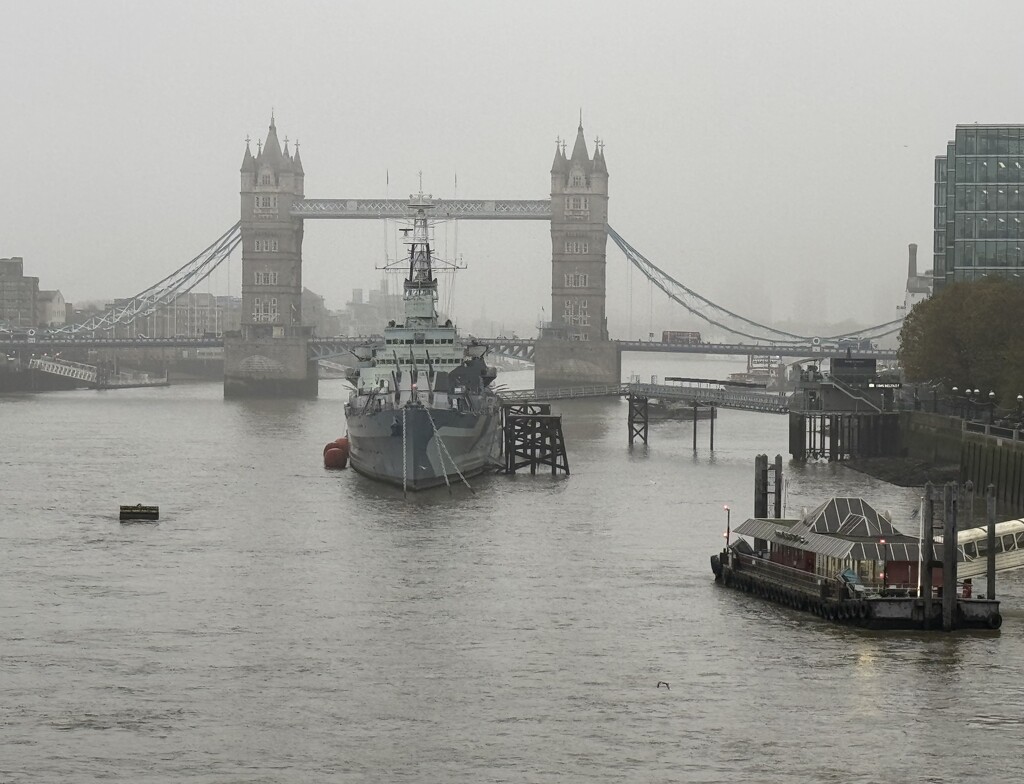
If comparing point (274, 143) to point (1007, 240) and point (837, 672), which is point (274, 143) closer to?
point (1007, 240)

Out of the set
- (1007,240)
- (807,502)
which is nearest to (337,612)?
(807,502)

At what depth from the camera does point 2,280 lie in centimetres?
19800

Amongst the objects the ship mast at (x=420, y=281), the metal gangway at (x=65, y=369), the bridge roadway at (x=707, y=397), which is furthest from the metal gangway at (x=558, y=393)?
the metal gangway at (x=65, y=369)

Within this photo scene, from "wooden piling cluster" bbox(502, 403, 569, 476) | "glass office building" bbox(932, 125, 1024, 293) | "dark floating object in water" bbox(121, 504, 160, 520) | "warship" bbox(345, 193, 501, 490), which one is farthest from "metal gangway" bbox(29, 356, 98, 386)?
"dark floating object in water" bbox(121, 504, 160, 520)

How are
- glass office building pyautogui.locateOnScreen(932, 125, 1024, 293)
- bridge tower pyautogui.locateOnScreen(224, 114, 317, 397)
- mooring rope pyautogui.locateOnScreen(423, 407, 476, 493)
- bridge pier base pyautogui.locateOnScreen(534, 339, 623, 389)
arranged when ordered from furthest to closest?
bridge tower pyautogui.locateOnScreen(224, 114, 317, 397) < bridge pier base pyautogui.locateOnScreen(534, 339, 623, 389) < glass office building pyautogui.locateOnScreen(932, 125, 1024, 293) < mooring rope pyautogui.locateOnScreen(423, 407, 476, 493)

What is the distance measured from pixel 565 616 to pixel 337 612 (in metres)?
3.94

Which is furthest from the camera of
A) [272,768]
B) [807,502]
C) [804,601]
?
[807,502]

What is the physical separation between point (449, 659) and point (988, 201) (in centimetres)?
5557

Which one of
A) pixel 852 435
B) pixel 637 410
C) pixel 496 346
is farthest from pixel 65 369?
pixel 852 435

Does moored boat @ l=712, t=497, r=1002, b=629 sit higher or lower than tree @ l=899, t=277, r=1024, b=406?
lower

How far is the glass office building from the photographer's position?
79.9 meters

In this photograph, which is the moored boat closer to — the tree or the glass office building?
the tree

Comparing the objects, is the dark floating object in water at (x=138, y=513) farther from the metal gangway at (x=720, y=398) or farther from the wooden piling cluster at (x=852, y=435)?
the metal gangway at (x=720, y=398)

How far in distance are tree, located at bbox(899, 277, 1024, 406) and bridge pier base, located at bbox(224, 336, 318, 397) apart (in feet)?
237
